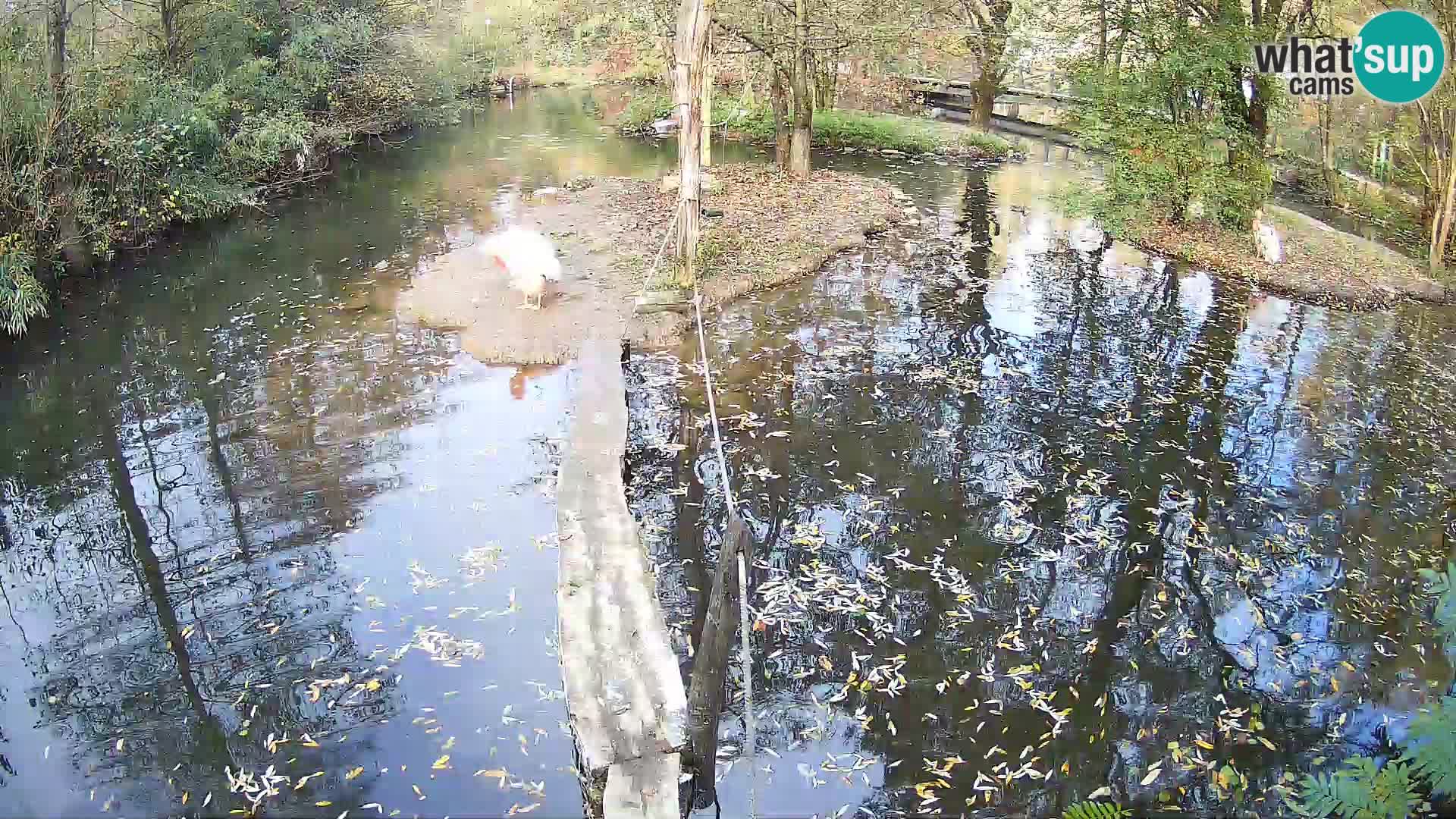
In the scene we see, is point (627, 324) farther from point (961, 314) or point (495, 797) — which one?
point (495, 797)

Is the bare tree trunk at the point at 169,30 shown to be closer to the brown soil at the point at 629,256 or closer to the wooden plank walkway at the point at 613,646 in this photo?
the brown soil at the point at 629,256

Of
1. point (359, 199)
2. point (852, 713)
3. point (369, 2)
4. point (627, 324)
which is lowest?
point (852, 713)

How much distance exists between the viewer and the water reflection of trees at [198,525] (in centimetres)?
559

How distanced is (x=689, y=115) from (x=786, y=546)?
5.96m

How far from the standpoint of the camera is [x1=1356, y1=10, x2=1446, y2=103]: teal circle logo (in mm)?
12773

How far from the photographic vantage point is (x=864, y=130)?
25.6 metres

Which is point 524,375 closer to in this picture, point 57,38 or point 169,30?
point 57,38

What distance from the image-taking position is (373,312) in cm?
1263

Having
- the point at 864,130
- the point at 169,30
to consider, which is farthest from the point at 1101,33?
the point at 169,30

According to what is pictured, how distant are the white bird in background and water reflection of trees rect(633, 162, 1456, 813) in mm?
2472

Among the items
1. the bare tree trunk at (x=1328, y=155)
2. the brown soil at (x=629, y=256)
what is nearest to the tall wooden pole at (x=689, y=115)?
the brown soil at (x=629, y=256)

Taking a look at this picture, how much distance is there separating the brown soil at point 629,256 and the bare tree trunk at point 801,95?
1.69 ft

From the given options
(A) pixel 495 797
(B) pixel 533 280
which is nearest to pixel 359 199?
(B) pixel 533 280

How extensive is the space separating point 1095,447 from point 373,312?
8.80m
